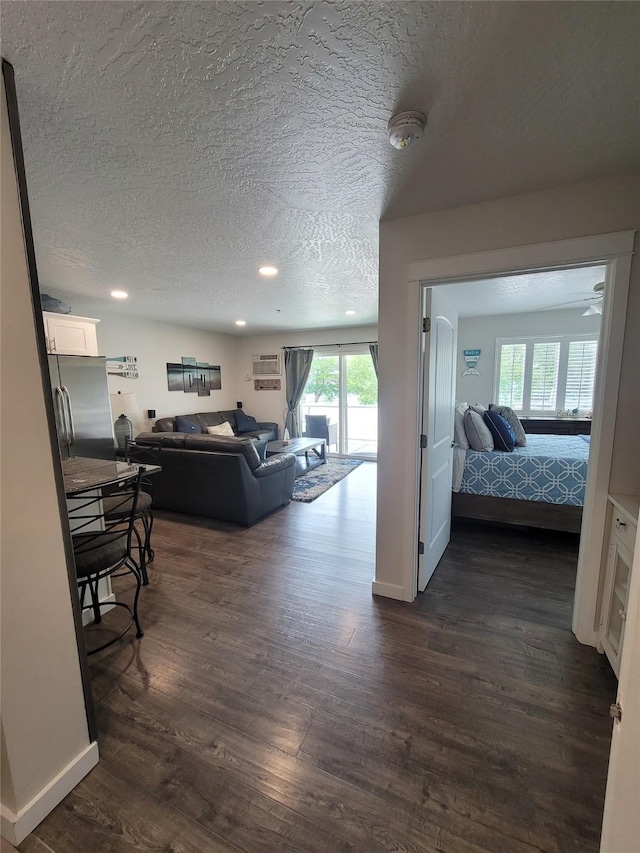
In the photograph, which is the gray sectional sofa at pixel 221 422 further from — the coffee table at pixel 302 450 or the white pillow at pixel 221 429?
the coffee table at pixel 302 450

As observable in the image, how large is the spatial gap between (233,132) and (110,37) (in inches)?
18.2

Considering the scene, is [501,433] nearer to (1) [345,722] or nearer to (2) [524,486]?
(2) [524,486]

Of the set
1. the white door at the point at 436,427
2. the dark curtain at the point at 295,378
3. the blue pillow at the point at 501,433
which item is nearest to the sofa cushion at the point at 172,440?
the white door at the point at 436,427

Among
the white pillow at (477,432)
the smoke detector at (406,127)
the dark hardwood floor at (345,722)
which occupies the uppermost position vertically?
the smoke detector at (406,127)

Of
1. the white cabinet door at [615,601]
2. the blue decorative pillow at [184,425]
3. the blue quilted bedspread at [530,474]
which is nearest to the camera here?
the white cabinet door at [615,601]

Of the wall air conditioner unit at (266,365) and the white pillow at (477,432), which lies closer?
the white pillow at (477,432)

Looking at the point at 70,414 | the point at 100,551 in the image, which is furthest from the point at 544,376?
the point at 70,414

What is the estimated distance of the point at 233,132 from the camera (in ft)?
4.38

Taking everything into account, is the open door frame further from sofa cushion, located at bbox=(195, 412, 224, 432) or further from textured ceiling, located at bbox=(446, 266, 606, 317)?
sofa cushion, located at bbox=(195, 412, 224, 432)

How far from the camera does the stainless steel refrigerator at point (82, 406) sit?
124 inches

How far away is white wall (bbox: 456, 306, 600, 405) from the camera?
4.84 m

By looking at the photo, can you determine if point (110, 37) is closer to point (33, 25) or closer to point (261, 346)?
point (33, 25)

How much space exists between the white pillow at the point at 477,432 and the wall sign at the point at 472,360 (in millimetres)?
2409

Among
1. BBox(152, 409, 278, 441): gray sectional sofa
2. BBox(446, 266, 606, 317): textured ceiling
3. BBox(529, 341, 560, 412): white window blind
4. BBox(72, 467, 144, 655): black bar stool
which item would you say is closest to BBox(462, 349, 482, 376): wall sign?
BBox(446, 266, 606, 317): textured ceiling
